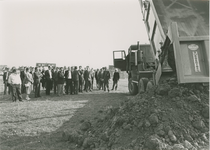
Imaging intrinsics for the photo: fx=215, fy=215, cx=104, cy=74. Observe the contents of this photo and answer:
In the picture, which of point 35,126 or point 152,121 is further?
point 35,126

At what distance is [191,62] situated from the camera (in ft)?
14.1

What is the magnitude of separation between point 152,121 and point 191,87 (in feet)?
4.70

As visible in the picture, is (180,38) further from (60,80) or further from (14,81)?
(60,80)

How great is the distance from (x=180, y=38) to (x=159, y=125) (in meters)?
1.80

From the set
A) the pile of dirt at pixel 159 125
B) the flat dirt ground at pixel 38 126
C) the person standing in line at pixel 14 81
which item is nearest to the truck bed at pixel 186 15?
the pile of dirt at pixel 159 125

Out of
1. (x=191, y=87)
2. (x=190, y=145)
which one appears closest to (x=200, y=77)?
(x=191, y=87)

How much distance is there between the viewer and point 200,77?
13.7 feet

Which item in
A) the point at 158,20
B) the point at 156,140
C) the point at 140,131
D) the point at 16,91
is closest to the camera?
the point at 156,140

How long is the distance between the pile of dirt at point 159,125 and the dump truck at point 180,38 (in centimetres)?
53

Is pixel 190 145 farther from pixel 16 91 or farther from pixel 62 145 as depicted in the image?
pixel 16 91

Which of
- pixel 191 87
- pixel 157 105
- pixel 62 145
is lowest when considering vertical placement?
pixel 62 145

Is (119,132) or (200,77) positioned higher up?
(200,77)

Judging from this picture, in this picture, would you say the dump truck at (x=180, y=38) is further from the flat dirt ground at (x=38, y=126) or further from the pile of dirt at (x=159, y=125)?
the flat dirt ground at (x=38, y=126)

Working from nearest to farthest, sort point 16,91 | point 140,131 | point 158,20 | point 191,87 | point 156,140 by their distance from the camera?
point 156,140 → point 140,131 → point 191,87 → point 158,20 → point 16,91
